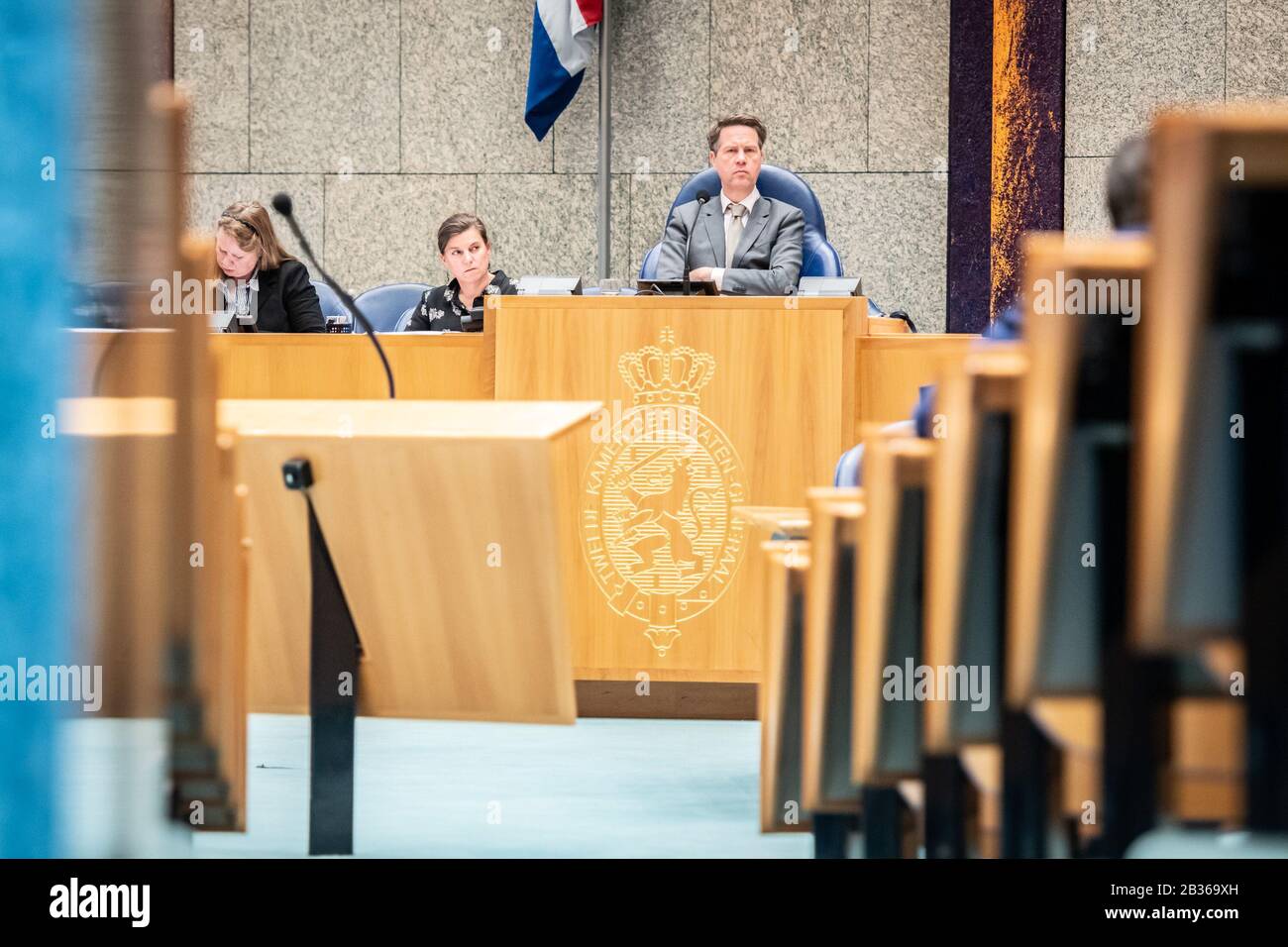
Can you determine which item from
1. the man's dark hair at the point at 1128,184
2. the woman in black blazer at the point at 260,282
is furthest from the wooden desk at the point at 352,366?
the man's dark hair at the point at 1128,184

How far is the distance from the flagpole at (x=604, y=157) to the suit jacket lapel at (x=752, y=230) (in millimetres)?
2221

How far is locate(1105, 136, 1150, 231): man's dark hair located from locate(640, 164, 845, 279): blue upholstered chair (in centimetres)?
320

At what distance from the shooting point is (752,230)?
4750 mm

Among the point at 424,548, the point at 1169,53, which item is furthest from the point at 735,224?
the point at 424,548

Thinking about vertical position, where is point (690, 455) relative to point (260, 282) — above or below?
below

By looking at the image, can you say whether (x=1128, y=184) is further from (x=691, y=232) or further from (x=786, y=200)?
(x=786, y=200)

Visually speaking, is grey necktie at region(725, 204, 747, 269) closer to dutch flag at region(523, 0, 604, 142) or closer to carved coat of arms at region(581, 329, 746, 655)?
carved coat of arms at region(581, 329, 746, 655)

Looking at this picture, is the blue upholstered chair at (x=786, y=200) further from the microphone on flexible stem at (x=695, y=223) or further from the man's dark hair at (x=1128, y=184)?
the man's dark hair at (x=1128, y=184)

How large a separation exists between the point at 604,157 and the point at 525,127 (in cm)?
46

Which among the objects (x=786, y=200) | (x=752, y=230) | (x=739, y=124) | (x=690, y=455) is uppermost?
(x=739, y=124)

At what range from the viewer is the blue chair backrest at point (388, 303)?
5.00 m
